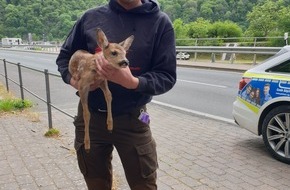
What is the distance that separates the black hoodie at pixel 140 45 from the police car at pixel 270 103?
3.17 meters

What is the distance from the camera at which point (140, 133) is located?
223 cm

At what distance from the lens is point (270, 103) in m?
4.93

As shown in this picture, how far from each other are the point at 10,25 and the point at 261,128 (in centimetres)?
7273

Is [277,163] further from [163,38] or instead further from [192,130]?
[163,38]

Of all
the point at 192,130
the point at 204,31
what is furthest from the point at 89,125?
the point at 204,31

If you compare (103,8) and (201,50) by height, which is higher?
(103,8)

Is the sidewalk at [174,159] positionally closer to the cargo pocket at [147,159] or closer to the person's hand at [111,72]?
the cargo pocket at [147,159]

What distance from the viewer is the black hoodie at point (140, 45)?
6.77 ft

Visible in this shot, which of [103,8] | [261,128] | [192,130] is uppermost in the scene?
[103,8]

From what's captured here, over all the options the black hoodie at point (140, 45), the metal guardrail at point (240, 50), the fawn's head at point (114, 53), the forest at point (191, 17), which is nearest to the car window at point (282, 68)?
the forest at point (191, 17)

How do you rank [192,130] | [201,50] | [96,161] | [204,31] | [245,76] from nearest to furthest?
[96,161] < [245,76] < [192,130] < [201,50] < [204,31]

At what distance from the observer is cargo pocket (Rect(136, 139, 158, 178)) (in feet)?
7.23

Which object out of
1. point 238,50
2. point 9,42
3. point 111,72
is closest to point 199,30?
point 238,50

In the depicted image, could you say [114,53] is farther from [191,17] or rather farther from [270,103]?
[191,17]
